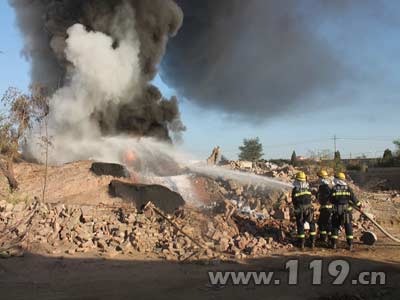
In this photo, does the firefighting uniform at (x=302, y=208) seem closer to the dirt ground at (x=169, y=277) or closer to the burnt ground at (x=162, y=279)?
the dirt ground at (x=169, y=277)

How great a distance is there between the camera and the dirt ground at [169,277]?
21.0 feet

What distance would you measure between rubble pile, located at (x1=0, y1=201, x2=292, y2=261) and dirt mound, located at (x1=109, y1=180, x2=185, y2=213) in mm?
554

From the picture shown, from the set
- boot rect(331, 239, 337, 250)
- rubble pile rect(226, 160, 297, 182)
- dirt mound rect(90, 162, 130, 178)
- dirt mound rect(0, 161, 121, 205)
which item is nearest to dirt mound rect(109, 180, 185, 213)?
dirt mound rect(0, 161, 121, 205)

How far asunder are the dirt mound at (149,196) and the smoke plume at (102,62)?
6475 mm

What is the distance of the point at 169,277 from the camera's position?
7445mm

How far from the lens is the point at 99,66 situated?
58.4 ft

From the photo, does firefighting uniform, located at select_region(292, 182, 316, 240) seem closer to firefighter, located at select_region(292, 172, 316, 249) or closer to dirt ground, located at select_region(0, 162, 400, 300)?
firefighter, located at select_region(292, 172, 316, 249)

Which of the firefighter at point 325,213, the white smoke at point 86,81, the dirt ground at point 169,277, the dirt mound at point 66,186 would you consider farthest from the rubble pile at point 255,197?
the white smoke at point 86,81

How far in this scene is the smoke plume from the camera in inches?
703

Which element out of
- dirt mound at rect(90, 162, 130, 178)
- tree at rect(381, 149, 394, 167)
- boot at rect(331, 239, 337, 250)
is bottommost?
boot at rect(331, 239, 337, 250)

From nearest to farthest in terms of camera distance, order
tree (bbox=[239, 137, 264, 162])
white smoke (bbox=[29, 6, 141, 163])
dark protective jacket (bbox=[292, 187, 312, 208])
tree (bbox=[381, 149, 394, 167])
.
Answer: dark protective jacket (bbox=[292, 187, 312, 208]) < white smoke (bbox=[29, 6, 141, 163]) < tree (bbox=[381, 149, 394, 167]) < tree (bbox=[239, 137, 264, 162])

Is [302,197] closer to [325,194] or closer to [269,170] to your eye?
[325,194]

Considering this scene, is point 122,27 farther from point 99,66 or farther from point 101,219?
point 101,219

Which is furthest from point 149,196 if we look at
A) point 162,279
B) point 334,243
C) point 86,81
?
point 86,81
